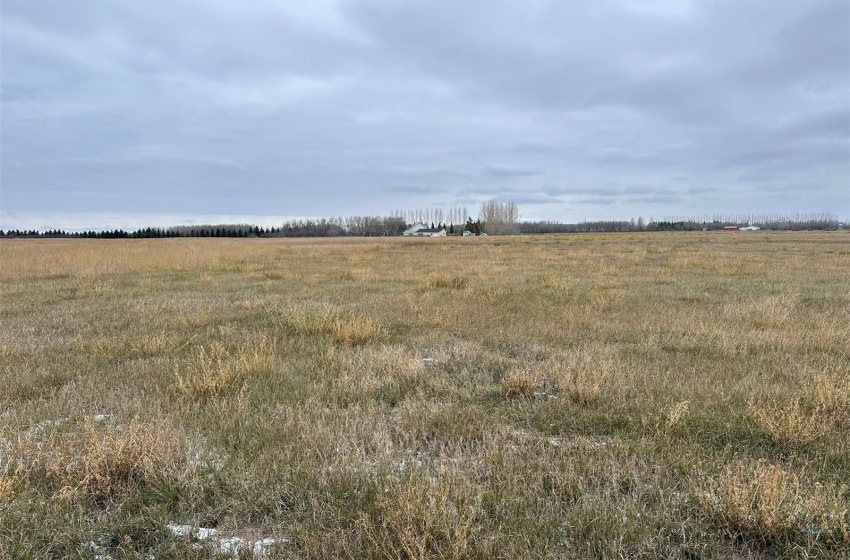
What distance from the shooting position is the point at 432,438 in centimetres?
393

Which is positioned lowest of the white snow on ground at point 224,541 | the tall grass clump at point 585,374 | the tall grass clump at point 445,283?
the white snow on ground at point 224,541

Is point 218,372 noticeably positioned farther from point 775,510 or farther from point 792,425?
point 792,425

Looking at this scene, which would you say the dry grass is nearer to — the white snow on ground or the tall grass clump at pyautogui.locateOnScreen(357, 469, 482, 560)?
the tall grass clump at pyautogui.locateOnScreen(357, 469, 482, 560)

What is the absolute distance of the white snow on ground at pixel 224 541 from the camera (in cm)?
254

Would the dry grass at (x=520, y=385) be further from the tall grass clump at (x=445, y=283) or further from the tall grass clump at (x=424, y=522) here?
the tall grass clump at (x=445, y=283)

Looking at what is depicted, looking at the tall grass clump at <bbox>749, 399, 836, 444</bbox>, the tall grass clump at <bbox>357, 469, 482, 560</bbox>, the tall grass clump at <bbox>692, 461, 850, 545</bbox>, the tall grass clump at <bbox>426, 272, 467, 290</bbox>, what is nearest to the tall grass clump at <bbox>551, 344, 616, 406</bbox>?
the tall grass clump at <bbox>749, 399, 836, 444</bbox>

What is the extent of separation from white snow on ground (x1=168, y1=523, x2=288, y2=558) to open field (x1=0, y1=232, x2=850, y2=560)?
0.03 metres

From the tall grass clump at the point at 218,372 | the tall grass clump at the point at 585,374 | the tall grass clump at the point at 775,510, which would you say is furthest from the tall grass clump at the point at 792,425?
the tall grass clump at the point at 218,372

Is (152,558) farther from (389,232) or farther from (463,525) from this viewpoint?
(389,232)

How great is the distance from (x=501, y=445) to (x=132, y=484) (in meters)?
2.73

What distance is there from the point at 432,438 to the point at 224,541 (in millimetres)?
1799

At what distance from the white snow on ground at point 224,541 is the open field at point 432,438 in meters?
0.03

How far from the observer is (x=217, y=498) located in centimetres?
300

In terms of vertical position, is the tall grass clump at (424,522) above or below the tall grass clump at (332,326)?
below
